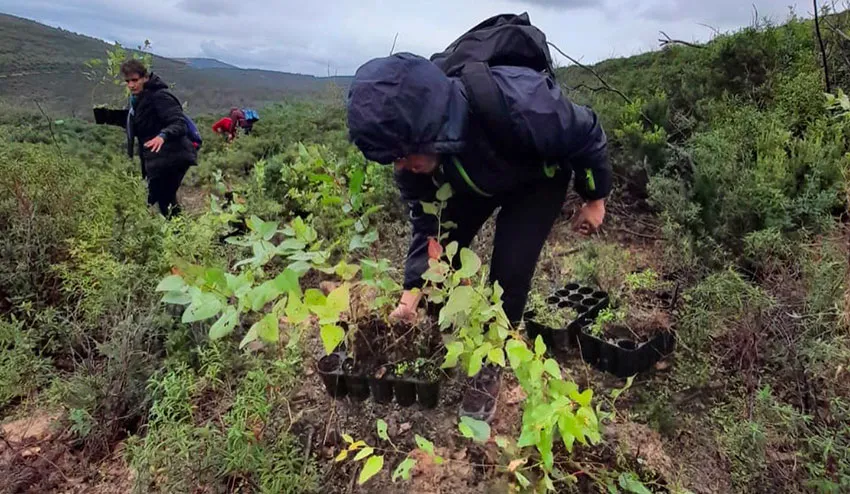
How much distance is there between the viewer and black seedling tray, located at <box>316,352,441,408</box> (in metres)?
1.95

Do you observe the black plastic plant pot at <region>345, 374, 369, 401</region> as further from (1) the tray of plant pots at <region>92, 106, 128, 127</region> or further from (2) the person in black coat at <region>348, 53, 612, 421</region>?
(1) the tray of plant pots at <region>92, 106, 128, 127</region>

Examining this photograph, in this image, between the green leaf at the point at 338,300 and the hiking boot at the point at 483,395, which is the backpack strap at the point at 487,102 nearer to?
the green leaf at the point at 338,300

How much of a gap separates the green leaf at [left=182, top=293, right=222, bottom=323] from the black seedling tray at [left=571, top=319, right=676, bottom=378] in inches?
69.3

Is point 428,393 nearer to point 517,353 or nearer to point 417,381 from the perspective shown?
point 417,381

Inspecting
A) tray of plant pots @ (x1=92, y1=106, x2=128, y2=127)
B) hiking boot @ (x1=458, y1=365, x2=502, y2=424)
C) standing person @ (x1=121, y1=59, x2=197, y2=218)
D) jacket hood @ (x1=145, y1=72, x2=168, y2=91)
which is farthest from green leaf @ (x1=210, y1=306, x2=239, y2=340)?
tray of plant pots @ (x1=92, y1=106, x2=128, y2=127)

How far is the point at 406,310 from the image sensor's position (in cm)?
197

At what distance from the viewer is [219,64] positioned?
40.6ft

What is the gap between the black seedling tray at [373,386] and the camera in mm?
1950

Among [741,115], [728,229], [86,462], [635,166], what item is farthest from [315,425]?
[741,115]

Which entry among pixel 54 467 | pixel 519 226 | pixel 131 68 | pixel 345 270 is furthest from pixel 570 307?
pixel 131 68

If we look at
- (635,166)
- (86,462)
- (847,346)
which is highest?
(635,166)

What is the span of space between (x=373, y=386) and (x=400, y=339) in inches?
7.7

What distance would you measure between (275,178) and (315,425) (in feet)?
10.8

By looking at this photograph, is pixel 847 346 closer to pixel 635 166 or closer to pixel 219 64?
pixel 635 166
